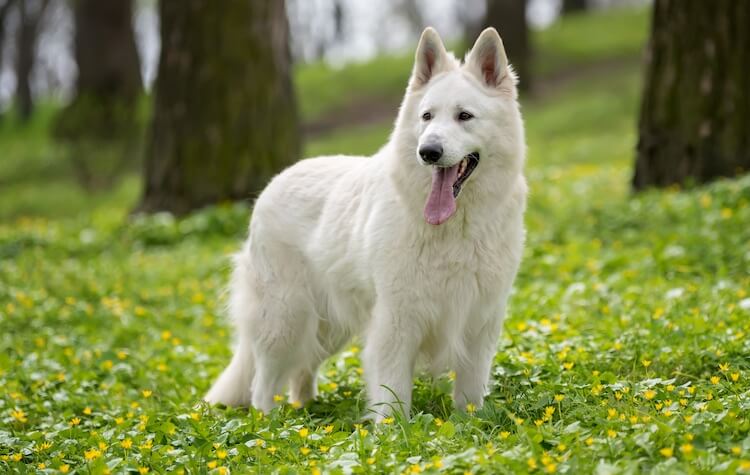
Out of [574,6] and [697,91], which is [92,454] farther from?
[574,6]

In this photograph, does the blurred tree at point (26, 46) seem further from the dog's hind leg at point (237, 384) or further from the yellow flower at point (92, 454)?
the yellow flower at point (92, 454)

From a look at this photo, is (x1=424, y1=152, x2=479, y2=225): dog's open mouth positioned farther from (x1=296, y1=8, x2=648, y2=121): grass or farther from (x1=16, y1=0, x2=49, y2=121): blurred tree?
(x1=16, y1=0, x2=49, y2=121): blurred tree

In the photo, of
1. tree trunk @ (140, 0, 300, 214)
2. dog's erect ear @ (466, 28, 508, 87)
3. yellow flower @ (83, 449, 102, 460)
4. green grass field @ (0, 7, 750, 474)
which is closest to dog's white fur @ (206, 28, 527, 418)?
dog's erect ear @ (466, 28, 508, 87)

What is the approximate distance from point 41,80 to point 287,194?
58132 mm

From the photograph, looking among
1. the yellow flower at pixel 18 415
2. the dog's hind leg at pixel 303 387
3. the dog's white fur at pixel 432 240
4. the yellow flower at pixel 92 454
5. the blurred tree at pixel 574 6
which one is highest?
the blurred tree at pixel 574 6

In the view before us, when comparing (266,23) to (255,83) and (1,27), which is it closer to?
(255,83)

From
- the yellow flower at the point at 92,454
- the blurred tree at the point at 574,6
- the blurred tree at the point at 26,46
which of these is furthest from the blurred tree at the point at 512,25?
the yellow flower at the point at 92,454

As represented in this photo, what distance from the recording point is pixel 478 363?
4.75m

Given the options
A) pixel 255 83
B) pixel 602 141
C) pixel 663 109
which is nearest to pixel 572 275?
pixel 663 109

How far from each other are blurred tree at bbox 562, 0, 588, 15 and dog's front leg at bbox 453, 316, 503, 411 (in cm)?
2730

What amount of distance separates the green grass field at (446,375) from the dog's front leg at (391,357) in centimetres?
16

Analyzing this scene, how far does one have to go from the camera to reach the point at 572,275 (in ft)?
24.6

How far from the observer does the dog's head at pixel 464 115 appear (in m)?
4.43

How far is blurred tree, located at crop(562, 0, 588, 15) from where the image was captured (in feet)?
99.0
